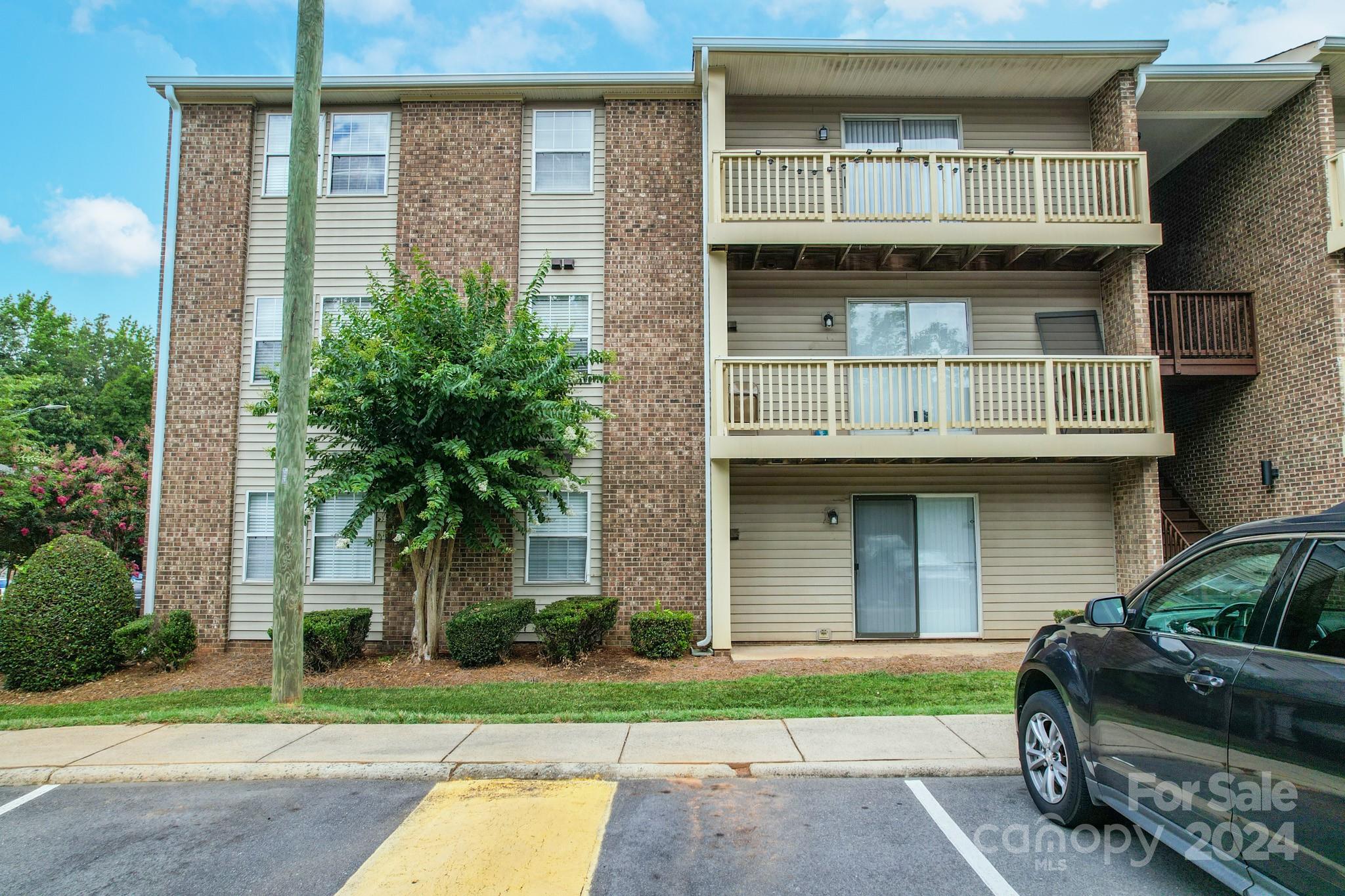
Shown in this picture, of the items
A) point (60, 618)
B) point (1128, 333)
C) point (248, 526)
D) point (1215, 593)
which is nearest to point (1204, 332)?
point (1128, 333)

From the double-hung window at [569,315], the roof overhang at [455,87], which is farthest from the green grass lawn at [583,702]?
the roof overhang at [455,87]

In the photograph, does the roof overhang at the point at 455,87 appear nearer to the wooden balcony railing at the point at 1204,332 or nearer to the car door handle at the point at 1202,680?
the wooden balcony railing at the point at 1204,332

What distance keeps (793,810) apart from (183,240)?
41.8 feet

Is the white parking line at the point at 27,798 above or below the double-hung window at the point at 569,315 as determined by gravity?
below

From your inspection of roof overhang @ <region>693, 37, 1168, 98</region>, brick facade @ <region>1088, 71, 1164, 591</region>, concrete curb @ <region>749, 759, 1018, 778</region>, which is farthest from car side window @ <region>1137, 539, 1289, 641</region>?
roof overhang @ <region>693, 37, 1168, 98</region>

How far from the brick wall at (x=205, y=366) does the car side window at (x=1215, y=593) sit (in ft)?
40.3

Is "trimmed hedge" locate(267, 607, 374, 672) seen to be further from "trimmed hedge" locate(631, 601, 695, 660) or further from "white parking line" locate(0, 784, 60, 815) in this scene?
"white parking line" locate(0, 784, 60, 815)

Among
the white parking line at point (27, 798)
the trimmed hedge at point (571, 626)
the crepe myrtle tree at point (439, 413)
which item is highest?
the crepe myrtle tree at point (439, 413)

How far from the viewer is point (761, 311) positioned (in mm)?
12016

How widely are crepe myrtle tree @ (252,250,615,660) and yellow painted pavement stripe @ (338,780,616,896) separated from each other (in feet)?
15.2

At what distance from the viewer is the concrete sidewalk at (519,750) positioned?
5.35 m

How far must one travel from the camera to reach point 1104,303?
468 inches

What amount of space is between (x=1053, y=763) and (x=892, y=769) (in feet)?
4.15

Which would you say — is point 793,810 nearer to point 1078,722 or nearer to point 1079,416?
point 1078,722
